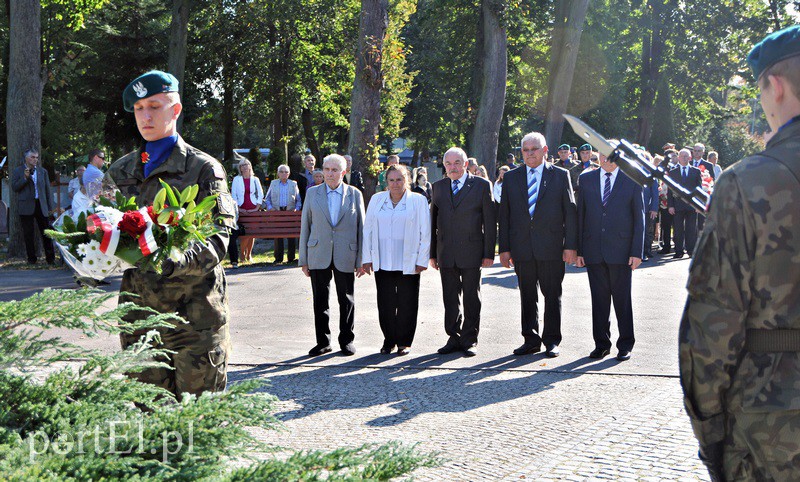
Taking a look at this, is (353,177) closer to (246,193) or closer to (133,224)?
(246,193)

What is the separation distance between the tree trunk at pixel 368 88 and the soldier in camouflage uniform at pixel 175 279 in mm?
14518

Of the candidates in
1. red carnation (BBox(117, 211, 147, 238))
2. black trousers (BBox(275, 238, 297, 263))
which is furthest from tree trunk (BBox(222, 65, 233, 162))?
red carnation (BBox(117, 211, 147, 238))

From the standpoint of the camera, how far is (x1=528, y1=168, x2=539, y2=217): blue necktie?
959 cm

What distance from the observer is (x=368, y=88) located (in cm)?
1917

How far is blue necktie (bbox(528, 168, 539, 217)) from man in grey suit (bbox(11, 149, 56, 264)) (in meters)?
12.1

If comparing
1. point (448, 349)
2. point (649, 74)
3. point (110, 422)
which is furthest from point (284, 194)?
point (649, 74)

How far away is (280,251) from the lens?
18.4 metres

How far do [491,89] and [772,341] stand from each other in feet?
77.4

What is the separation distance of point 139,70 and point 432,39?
15718mm

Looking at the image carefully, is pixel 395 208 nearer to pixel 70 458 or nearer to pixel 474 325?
pixel 474 325

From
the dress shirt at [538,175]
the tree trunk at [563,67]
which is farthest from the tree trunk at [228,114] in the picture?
the dress shirt at [538,175]

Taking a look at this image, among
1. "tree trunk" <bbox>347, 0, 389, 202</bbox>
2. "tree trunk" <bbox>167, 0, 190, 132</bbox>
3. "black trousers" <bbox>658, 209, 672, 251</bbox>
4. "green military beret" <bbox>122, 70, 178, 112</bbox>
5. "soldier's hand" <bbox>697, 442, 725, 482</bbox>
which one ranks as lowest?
"soldier's hand" <bbox>697, 442, 725, 482</bbox>

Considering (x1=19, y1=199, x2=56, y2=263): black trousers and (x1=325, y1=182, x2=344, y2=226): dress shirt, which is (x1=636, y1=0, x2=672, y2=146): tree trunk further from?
(x1=325, y1=182, x2=344, y2=226): dress shirt

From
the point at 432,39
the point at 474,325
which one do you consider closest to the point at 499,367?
the point at 474,325
